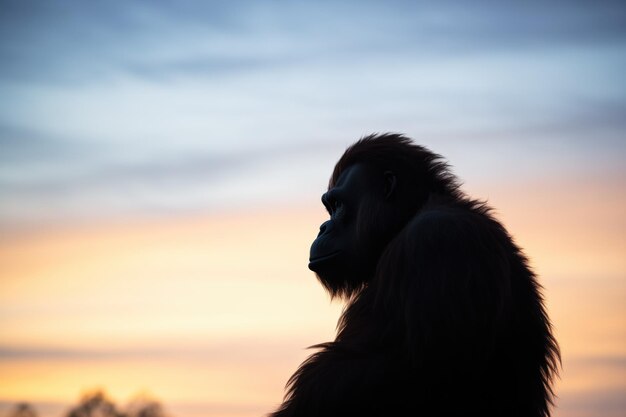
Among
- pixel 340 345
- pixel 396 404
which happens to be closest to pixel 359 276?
pixel 340 345

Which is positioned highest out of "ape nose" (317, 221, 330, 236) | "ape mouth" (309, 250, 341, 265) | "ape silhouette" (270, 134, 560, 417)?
"ape nose" (317, 221, 330, 236)

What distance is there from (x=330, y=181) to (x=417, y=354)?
102 inches

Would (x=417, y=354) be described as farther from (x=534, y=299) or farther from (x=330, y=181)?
(x=330, y=181)

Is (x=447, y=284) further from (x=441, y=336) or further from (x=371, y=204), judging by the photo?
(x=371, y=204)

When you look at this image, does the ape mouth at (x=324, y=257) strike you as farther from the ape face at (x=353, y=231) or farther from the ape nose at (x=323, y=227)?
the ape nose at (x=323, y=227)

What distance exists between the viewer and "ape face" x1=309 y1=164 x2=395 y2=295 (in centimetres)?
767

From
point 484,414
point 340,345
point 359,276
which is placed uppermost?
point 359,276

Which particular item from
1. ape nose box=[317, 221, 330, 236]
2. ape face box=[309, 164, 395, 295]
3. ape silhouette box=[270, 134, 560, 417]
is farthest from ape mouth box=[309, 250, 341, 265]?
ape silhouette box=[270, 134, 560, 417]

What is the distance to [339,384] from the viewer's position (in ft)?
21.8

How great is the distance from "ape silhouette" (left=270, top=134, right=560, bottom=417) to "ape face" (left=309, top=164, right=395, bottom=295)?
1.49 ft

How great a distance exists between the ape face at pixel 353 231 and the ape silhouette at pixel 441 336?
45cm

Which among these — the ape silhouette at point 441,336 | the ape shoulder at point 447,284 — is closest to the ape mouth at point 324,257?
the ape silhouette at point 441,336

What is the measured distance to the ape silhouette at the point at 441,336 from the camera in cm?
644

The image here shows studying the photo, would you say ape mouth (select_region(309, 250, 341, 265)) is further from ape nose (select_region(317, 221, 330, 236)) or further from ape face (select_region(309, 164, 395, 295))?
ape nose (select_region(317, 221, 330, 236))
